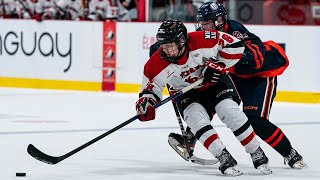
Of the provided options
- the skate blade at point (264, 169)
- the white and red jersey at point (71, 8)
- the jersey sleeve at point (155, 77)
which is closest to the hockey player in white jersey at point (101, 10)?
the white and red jersey at point (71, 8)

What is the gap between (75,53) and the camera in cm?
1204

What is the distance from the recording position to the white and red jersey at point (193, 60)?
5.69 metres

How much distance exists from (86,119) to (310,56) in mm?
2580

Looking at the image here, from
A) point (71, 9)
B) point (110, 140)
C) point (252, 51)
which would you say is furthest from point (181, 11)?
point (252, 51)

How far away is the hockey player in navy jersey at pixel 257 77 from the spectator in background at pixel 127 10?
5782 millimetres

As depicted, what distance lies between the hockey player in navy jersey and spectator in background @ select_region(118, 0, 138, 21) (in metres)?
5.78

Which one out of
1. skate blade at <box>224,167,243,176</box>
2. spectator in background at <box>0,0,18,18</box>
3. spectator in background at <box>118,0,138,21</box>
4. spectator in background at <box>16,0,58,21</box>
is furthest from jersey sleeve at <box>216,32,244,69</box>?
spectator in background at <box>0,0,18,18</box>

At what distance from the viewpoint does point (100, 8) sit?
12.4 meters

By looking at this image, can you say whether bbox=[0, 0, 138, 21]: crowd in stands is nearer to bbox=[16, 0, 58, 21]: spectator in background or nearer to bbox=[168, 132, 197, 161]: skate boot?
bbox=[16, 0, 58, 21]: spectator in background

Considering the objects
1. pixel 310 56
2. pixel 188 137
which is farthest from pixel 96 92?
pixel 188 137

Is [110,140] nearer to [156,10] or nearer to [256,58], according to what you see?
[256,58]

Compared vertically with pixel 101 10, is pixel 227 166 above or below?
below

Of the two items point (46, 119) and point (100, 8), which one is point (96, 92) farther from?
point (46, 119)

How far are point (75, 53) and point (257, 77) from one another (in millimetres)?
6213
